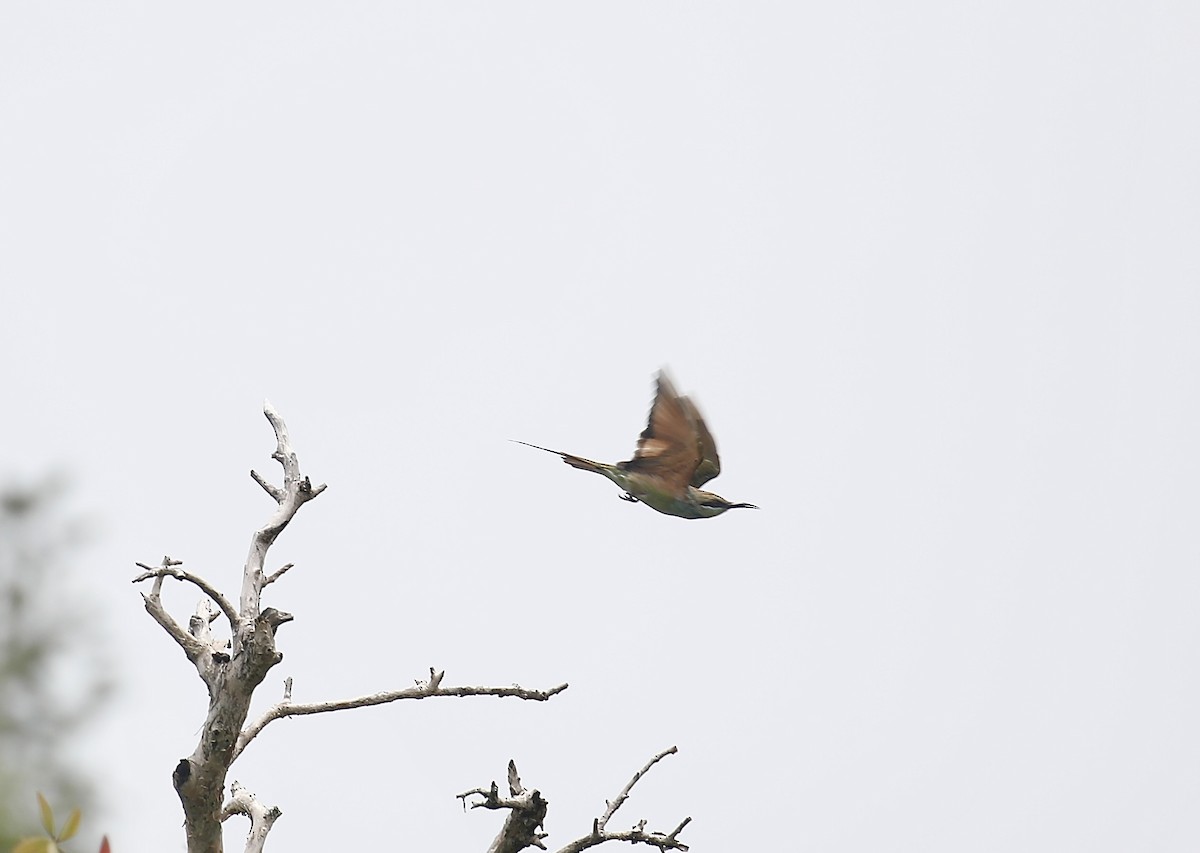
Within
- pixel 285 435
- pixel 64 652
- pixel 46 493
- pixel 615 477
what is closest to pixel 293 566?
pixel 285 435

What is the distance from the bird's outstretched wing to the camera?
7707 millimetres

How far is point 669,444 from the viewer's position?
775cm

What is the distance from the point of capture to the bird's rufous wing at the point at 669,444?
25.3ft

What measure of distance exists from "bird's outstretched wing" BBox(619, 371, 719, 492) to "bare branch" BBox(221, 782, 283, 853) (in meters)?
2.63

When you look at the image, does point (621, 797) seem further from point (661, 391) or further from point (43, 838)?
point (43, 838)

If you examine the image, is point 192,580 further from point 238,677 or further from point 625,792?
point 625,792

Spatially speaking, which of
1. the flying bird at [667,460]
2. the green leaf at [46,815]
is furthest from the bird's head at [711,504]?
the green leaf at [46,815]

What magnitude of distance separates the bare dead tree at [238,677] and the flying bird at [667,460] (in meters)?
2.01

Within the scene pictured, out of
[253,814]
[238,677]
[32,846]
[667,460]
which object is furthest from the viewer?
[667,460]

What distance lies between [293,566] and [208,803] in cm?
108

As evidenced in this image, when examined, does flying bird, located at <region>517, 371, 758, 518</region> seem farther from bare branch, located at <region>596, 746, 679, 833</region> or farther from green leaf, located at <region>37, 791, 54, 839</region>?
green leaf, located at <region>37, 791, 54, 839</region>

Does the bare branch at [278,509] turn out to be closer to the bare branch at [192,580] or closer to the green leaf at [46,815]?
the bare branch at [192,580]

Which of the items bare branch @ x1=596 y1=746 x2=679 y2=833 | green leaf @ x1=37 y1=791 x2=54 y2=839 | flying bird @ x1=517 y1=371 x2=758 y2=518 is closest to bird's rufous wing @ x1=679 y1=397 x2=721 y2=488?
flying bird @ x1=517 y1=371 x2=758 y2=518

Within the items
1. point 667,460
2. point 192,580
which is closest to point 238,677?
point 192,580
